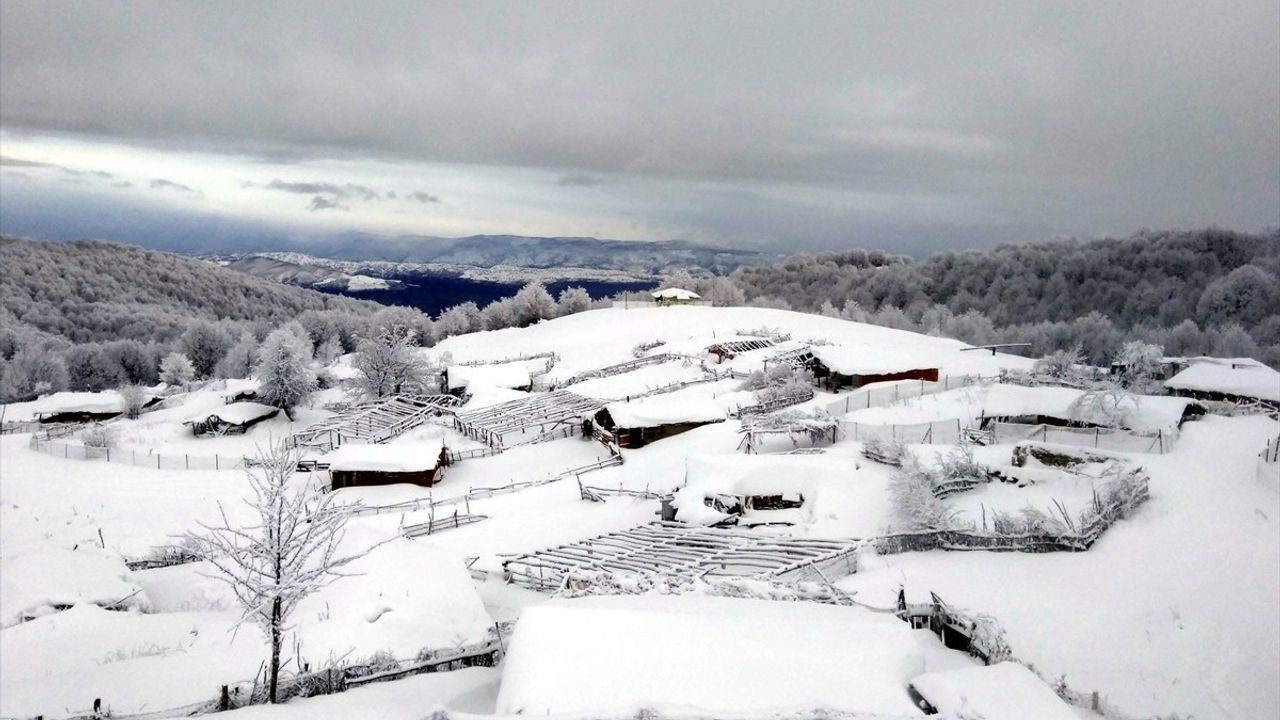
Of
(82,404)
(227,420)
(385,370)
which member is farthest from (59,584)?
(82,404)

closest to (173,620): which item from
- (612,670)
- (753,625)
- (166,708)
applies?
(166,708)

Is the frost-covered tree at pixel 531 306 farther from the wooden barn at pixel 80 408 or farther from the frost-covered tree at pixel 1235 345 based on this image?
the frost-covered tree at pixel 1235 345

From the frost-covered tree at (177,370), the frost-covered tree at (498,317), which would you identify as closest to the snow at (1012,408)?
the frost-covered tree at (177,370)

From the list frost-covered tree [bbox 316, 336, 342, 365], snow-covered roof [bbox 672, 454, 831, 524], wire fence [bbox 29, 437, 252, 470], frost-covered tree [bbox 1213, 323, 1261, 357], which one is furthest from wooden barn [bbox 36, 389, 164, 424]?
frost-covered tree [bbox 1213, 323, 1261, 357]

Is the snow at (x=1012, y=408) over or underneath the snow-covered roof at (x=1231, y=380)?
underneath

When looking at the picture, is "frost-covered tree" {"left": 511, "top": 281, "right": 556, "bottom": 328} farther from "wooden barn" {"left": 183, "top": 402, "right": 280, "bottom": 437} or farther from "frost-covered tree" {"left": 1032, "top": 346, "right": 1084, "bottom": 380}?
"frost-covered tree" {"left": 1032, "top": 346, "right": 1084, "bottom": 380}

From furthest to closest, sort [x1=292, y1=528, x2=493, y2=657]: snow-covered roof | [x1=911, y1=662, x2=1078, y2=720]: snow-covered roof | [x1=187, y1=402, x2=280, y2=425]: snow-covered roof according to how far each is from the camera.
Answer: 1. [x1=187, y1=402, x2=280, y2=425]: snow-covered roof
2. [x1=292, y1=528, x2=493, y2=657]: snow-covered roof
3. [x1=911, y1=662, x2=1078, y2=720]: snow-covered roof
